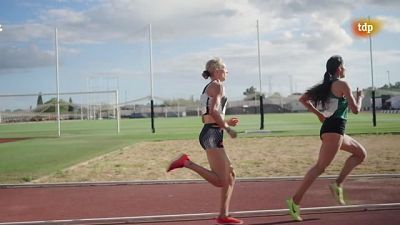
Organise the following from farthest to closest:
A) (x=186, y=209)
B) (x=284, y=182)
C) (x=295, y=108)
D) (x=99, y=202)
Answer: (x=295, y=108) < (x=284, y=182) < (x=99, y=202) < (x=186, y=209)

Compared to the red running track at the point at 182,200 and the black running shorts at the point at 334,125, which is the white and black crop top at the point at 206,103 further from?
the red running track at the point at 182,200

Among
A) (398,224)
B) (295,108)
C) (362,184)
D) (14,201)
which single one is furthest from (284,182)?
(295,108)

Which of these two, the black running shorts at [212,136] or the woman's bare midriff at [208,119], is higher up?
the woman's bare midriff at [208,119]

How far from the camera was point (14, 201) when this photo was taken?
27.4ft

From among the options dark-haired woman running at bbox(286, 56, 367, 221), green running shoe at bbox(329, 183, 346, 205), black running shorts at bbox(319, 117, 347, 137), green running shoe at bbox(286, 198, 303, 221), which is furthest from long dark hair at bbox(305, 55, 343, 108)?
green running shoe at bbox(286, 198, 303, 221)

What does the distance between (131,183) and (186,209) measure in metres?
2.65

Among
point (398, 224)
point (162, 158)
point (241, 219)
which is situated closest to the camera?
point (398, 224)

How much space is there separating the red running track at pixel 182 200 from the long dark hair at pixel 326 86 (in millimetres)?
1559

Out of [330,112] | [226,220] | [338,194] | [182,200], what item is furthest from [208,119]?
[182,200]

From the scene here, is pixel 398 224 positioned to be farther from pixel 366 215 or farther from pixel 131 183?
pixel 131 183

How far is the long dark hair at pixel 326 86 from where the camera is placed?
6273 mm

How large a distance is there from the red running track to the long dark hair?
1.56 meters

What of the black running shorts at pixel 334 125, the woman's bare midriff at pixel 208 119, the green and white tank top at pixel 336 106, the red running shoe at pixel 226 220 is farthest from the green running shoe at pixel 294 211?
the woman's bare midriff at pixel 208 119

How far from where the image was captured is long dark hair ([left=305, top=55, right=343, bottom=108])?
247 inches
